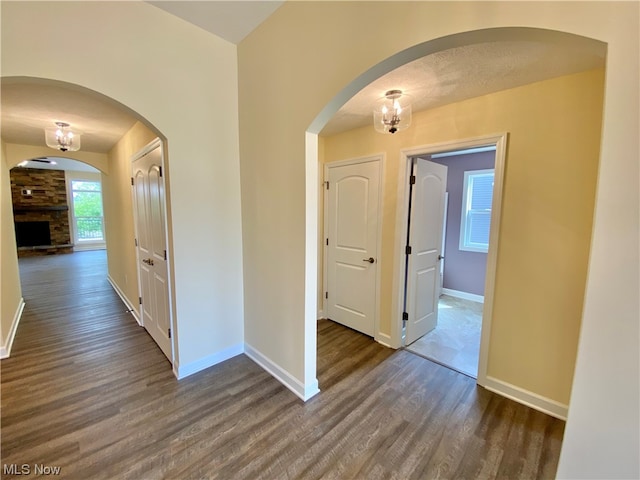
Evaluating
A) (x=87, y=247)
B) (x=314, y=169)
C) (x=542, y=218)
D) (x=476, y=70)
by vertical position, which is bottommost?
(x=87, y=247)


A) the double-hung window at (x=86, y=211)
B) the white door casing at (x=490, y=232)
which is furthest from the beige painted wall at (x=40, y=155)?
the double-hung window at (x=86, y=211)

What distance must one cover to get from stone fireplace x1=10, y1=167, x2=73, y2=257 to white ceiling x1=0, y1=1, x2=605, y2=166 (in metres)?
7.31

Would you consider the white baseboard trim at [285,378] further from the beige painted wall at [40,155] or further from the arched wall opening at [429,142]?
the beige painted wall at [40,155]

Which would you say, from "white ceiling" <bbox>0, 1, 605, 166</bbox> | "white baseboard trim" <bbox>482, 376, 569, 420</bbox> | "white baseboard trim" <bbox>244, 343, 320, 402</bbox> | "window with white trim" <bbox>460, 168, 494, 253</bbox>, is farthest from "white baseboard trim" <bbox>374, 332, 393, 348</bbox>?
"window with white trim" <bbox>460, 168, 494, 253</bbox>

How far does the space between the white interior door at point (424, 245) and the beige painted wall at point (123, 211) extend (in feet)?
9.12

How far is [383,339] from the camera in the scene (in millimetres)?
2982

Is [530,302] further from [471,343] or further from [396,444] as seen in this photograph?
[396,444]

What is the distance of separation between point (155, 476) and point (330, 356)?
5.27ft

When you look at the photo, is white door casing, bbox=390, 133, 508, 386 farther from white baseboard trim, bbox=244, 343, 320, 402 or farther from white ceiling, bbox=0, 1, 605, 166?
white baseboard trim, bbox=244, 343, 320, 402

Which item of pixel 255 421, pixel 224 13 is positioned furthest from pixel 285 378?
pixel 224 13

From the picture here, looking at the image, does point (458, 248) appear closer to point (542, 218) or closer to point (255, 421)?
point (542, 218)

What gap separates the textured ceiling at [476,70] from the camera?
1.57 metres

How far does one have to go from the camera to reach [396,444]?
5.54 ft

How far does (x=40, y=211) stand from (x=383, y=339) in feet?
36.3
